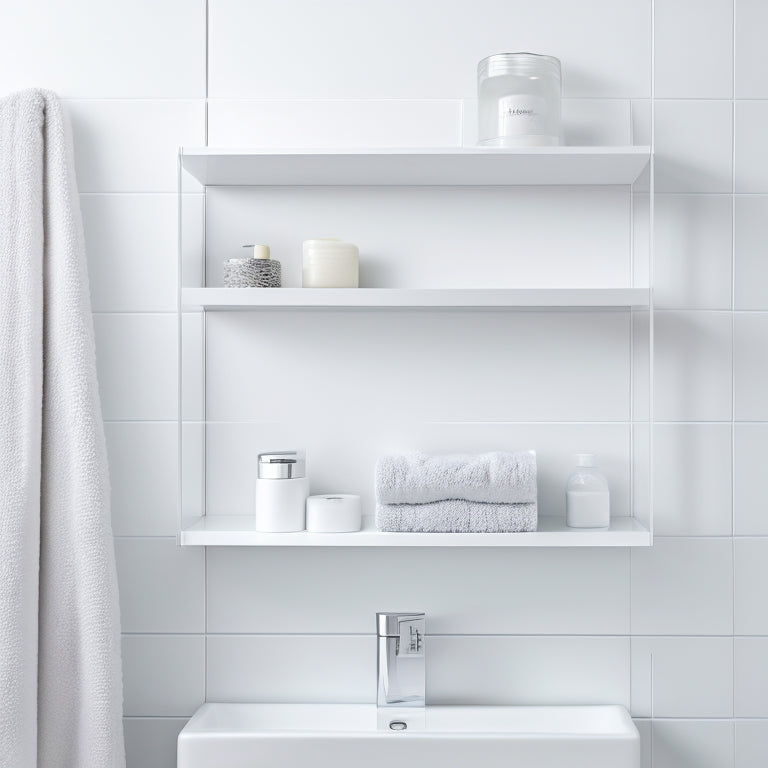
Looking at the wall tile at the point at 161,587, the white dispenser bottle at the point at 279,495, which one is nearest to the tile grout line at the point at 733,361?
the white dispenser bottle at the point at 279,495

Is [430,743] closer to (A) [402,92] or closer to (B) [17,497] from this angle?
(B) [17,497]

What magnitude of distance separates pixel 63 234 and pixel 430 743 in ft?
2.81

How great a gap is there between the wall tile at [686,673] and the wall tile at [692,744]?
0.05 ft

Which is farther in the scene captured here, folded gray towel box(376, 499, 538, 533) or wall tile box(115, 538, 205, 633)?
wall tile box(115, 538, 205, 633)

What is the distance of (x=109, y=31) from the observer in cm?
122

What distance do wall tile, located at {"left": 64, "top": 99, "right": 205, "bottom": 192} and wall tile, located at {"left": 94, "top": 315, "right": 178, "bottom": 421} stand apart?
21 cm

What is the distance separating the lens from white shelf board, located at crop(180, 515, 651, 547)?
1072mm

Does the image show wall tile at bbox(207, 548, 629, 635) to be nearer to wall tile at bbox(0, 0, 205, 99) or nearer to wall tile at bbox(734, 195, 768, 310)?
wall tile at bbox(734, 195, 768, 310)

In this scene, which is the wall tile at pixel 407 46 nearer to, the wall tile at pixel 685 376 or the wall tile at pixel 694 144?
the wall tile at pixel 694 144

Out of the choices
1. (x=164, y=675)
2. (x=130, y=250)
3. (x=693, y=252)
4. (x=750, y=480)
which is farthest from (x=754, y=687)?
(x=130, y=250)

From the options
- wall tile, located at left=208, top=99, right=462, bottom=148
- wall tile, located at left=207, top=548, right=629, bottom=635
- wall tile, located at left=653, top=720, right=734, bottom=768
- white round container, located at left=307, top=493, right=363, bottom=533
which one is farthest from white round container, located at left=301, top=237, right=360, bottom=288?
wall tile, located at left=653, top=720, right=734, bottom=768

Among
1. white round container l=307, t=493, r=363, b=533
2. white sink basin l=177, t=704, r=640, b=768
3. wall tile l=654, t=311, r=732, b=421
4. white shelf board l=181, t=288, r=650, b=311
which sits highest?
white shelf board l=181, t=288, r=650, b=311

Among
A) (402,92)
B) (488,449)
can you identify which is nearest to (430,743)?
(488,449)

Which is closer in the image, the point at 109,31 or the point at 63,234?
the point at 63,234
